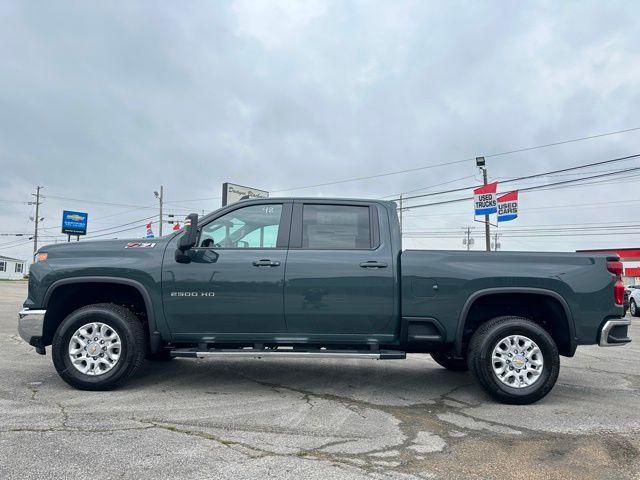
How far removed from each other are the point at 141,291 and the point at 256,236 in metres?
1.27

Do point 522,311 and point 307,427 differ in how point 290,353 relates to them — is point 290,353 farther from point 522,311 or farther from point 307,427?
point 522,311

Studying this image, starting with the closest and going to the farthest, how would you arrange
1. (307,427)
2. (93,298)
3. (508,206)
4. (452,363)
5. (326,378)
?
(307,427)
(93,298)
(326,378)
(452,363)
(508,206)

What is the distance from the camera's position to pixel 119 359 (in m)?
4.98

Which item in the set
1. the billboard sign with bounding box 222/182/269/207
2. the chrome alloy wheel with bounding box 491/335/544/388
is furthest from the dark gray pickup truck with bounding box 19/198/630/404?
the billboard sign with bounding box 222/182/269/207

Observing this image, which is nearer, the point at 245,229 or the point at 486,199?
the point at 245,229

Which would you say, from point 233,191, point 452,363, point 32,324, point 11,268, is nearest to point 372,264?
point 452,363

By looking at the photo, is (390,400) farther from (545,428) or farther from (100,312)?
(100,312)

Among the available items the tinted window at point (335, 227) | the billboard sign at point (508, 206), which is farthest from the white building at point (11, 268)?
the tinted window at point (335, 227)

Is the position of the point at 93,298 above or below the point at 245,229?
below

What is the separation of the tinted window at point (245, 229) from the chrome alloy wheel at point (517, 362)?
250 cm

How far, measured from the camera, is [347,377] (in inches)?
237

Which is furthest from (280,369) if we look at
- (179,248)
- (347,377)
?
(179,248)

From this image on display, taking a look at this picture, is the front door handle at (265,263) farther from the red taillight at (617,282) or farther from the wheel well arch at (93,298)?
the red taillight at (617,282)

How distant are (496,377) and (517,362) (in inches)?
10.0
